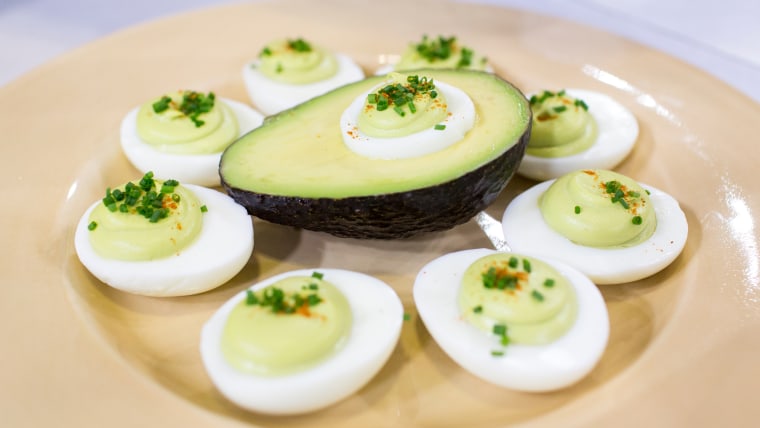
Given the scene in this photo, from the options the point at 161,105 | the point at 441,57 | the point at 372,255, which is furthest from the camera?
the point at 441,57

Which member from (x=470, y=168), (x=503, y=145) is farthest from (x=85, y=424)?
(x=503, y=145)

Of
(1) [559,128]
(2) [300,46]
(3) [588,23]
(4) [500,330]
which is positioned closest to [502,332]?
(4) [500,330]

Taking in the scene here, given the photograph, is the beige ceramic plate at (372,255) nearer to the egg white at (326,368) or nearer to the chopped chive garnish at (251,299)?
the egg white at (326,368)

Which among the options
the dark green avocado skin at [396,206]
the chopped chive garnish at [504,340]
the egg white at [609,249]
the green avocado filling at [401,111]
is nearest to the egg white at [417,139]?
the green avocado filling at [401,111]

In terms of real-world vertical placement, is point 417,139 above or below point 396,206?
above

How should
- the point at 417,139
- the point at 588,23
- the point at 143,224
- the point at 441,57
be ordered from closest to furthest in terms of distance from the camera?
the point at 143,224, the point at 417,139, the point at 441,57, the point at 588,23

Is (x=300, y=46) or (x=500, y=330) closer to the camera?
(x=500, y=330)

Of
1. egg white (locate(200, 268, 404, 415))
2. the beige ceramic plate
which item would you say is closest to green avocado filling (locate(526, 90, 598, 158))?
the beige ceramic plate

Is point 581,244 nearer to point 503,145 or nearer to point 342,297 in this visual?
point 503,145

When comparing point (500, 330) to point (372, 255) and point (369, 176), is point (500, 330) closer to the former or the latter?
point (369, 176)
